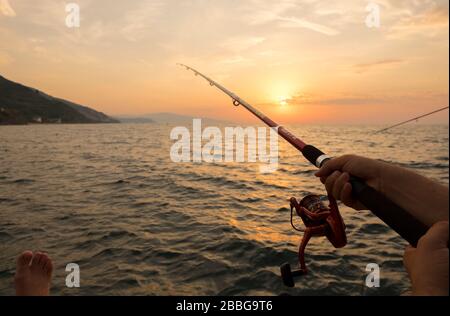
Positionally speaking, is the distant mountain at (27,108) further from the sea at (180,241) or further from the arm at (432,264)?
the arm at (432,264)

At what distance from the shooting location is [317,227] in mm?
3648

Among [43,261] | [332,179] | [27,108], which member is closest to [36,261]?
[43,261]

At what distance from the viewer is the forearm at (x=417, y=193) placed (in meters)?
2.05

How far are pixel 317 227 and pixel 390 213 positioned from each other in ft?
5.00

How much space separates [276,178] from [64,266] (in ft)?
40.1

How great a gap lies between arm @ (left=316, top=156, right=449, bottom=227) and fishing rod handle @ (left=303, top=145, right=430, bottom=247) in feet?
0.24

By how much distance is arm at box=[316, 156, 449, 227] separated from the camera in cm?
208

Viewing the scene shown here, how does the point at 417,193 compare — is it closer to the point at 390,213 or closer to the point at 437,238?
the point at 390,213

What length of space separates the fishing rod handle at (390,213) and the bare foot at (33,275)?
14.6ft

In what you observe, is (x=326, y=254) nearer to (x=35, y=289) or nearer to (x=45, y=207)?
(x=35, y=289)

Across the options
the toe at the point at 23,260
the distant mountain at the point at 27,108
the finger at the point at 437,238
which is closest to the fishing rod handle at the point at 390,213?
the finger at the point at 437,238
